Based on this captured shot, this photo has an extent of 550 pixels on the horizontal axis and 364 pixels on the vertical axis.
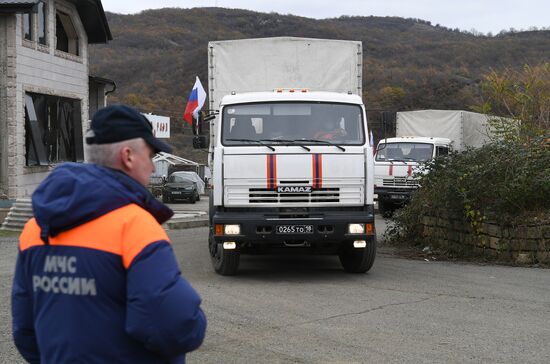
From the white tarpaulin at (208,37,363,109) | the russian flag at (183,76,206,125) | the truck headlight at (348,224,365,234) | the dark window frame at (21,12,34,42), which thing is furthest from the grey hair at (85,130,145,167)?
the russian flag at (183,76,206,125)

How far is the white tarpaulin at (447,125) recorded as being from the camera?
925 inches

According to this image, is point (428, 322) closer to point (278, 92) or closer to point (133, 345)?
point (278, 92)

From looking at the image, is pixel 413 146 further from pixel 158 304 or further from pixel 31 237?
pixel 158 304

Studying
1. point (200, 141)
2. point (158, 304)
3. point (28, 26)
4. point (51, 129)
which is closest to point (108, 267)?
point (158, 304)

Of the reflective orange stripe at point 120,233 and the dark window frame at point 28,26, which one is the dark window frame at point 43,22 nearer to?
the dark window frame at point 28,26

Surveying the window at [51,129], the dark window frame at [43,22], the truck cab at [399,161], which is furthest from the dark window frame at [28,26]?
the truck cab at [399,161]

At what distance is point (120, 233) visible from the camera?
2342 millimetres

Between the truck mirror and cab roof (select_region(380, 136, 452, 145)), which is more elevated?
cab roof (select_region(380, 136, 452, 145))

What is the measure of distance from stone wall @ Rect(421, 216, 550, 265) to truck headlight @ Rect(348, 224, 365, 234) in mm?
3057

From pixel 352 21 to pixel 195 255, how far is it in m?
112

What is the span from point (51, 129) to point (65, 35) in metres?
3.51

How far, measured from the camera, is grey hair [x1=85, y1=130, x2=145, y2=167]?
2502 mm

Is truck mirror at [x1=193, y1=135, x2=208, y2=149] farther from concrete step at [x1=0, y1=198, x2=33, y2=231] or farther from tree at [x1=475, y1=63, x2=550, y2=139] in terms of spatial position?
tree at [x1=475, y1=63, x2=550, y2=139]

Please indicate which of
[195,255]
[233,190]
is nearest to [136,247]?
[233,190]
